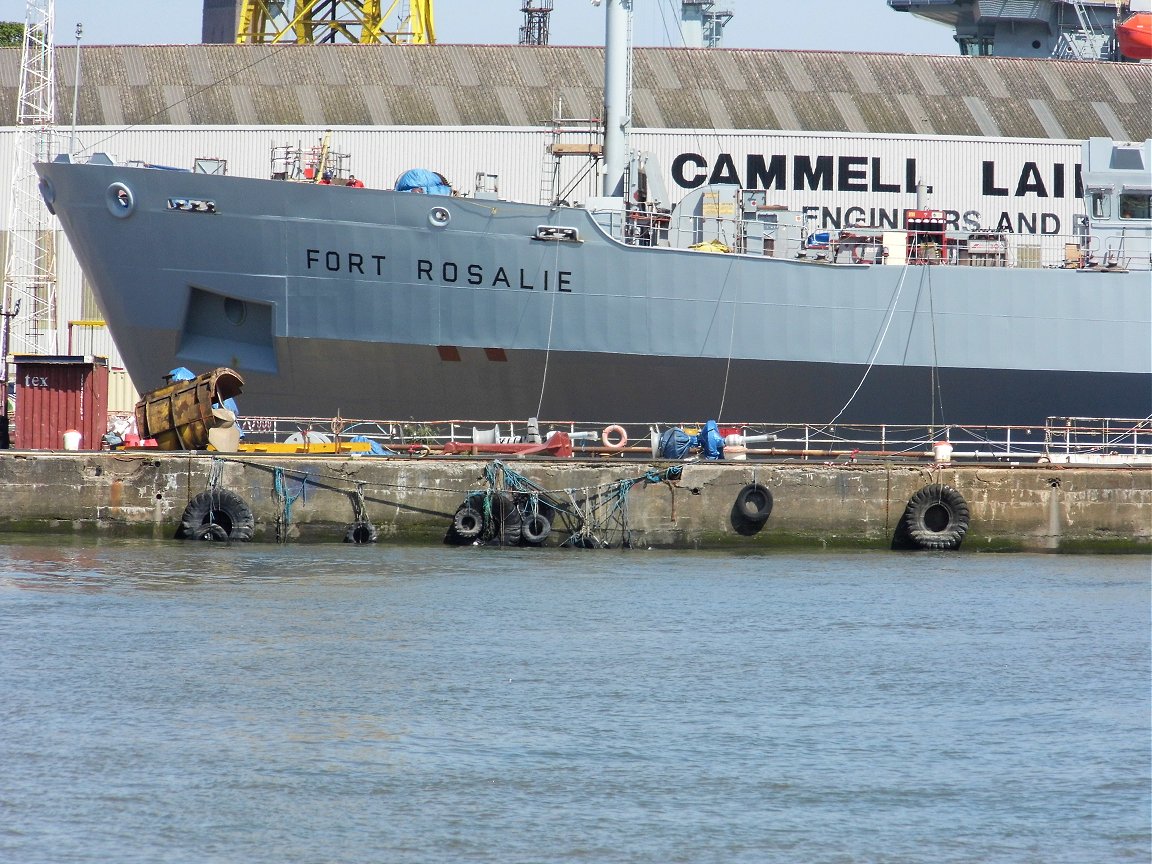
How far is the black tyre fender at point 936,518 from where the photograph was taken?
2308 centimetres

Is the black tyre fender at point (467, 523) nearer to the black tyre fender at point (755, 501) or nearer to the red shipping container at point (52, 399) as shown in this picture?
the black tyre fender at point (755, 501)

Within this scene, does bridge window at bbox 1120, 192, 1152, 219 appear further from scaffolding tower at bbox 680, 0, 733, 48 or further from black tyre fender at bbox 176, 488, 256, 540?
scaffolding tower at bbox 680, 0, 733, 48

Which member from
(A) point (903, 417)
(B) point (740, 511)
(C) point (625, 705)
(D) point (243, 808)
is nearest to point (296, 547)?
(B) point (740, 511)

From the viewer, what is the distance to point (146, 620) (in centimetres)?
1666

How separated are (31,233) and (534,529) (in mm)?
24293

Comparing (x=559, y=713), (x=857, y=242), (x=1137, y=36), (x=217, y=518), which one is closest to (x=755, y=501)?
(x=217, y=518)

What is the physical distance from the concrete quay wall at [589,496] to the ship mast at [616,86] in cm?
1060

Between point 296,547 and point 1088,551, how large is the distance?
1316 cm

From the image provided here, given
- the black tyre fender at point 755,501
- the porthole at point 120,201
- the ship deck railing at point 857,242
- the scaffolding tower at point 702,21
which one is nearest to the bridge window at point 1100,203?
the ship deck railing at point 857,242

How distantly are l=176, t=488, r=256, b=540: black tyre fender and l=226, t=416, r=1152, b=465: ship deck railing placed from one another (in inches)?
71.5

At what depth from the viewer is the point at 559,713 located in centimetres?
1321

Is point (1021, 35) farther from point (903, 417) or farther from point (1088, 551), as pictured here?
point (1088, 551)

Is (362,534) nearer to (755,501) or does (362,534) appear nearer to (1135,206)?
(755,501)

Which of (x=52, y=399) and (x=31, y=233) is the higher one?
(x=31, y=233)
